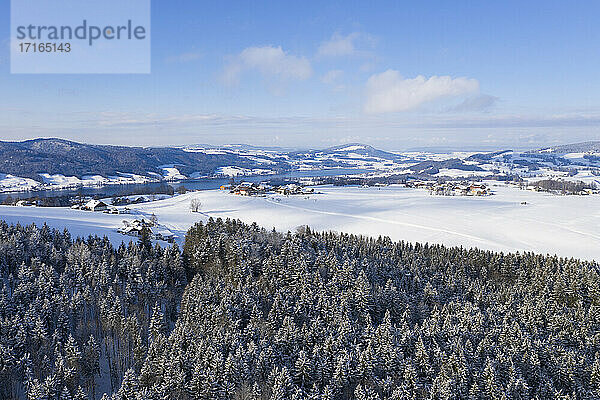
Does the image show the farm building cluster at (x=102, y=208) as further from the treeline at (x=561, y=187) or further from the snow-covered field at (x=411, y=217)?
the treeline at (x=561, y=187)

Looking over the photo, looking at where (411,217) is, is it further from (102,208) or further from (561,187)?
(561,187)

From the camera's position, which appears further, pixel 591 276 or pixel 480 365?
pixel 591 276

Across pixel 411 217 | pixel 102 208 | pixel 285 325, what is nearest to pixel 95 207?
pixel 102 208

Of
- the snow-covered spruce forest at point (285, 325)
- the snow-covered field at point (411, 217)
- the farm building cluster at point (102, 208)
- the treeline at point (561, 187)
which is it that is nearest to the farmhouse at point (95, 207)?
the farm building cluster at point (102, 208)

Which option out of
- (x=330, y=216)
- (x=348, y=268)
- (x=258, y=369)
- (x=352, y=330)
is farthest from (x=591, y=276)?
(x=330, y=216)

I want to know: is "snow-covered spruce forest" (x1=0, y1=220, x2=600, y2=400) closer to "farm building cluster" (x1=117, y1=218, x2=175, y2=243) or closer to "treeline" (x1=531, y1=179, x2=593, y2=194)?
"farm building cluster" (x1=117, y1=218, x2=175, y2=243)

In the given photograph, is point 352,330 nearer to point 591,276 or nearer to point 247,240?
point 247,240
